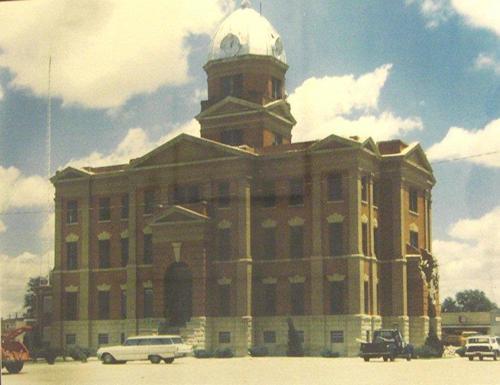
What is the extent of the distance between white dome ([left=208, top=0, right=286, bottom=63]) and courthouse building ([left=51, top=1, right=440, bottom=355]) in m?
0.02

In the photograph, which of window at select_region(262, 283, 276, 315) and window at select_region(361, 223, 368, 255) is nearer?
window at select_region(361, 223, 368, 255)

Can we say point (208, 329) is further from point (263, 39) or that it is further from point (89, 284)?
point (263, 39)

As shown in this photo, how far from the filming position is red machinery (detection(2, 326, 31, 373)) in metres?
11.1

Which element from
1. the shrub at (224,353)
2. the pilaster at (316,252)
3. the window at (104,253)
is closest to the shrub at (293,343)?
the pilaster at (316,252)

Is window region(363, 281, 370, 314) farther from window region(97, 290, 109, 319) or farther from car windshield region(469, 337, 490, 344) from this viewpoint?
window region(97, 290, 109, 319)

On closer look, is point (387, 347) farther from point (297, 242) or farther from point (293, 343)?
point (297, 242)

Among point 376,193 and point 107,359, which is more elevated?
point 376,193

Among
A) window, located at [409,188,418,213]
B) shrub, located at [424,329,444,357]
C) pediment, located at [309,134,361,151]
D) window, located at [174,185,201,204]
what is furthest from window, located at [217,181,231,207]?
shrub, located at [424,329,444,357]

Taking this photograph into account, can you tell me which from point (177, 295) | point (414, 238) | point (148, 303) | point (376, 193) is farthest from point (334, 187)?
point (148, 303)

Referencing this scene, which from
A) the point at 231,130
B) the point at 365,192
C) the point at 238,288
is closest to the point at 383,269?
the point at 365,192

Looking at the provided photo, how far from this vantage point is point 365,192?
33.6 ft

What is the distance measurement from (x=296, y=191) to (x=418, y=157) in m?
1.36

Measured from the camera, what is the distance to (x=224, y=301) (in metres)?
10.9

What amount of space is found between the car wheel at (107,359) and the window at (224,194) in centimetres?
205
